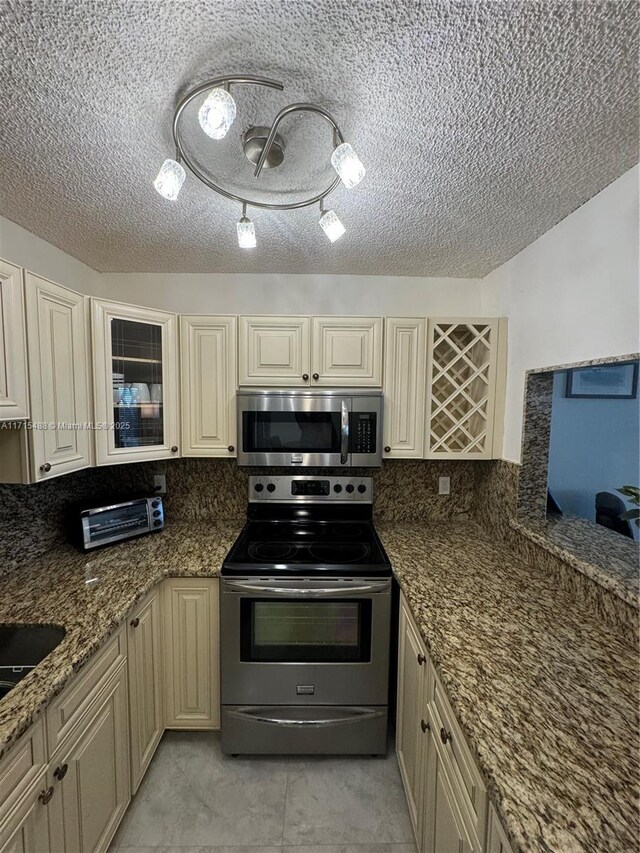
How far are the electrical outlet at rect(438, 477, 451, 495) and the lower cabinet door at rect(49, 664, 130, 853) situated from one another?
6.26ft

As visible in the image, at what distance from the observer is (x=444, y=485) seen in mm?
2289

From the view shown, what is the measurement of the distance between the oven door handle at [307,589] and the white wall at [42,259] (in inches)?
68.5

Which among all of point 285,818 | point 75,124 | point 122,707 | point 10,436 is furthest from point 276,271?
point 285,818

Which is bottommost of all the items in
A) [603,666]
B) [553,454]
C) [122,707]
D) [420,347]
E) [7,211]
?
[122,707]

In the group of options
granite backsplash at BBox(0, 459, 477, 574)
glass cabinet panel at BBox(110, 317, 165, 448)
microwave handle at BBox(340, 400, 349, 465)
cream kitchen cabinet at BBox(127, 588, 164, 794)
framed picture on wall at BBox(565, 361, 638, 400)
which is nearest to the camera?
cream kitchen cabinet at BBox(127, 588, 164, 794)

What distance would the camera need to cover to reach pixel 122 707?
1.38 m

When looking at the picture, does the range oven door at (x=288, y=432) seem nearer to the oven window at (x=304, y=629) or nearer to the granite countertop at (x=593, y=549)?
the oven window at (x=304, y=629)

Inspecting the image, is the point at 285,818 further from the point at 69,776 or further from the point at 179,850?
the point at 69,776

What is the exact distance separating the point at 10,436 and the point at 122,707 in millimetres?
1157

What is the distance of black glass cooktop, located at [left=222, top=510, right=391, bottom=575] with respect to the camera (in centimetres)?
166

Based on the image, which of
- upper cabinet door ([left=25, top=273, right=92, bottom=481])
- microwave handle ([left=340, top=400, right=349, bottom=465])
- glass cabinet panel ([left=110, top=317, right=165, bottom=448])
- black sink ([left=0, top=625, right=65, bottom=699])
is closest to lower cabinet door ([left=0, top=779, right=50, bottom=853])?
black sink ([left=0, top=625, right=65, bottom=699])

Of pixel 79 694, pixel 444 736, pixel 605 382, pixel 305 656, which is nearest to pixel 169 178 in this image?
pixel 79 694

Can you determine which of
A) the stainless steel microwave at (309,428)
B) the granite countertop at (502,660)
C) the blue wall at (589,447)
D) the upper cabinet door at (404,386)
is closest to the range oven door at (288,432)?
the stainless steel microwave at (309,428)

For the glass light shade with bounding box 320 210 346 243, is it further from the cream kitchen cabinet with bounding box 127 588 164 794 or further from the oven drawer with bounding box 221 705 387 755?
the oven drawer with bounding box 221 705 387 755
